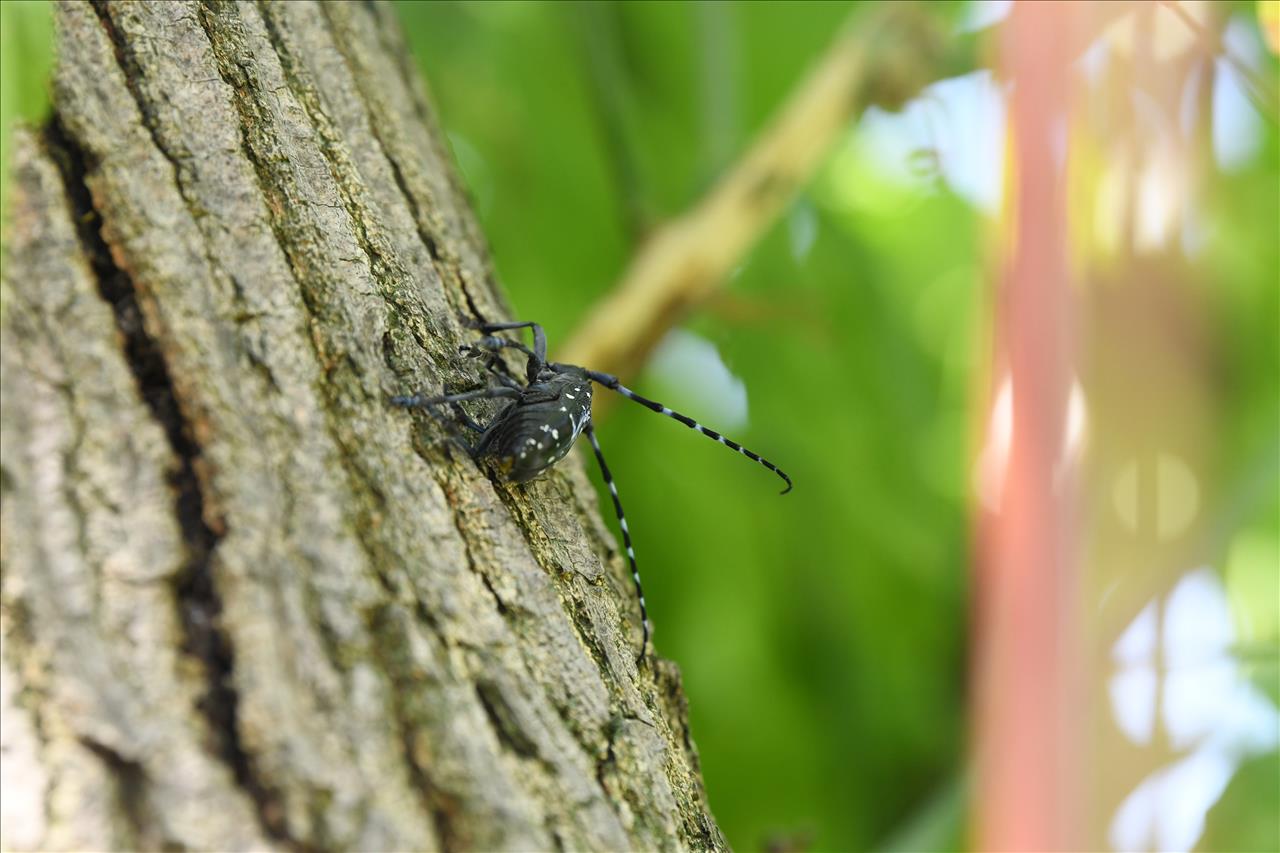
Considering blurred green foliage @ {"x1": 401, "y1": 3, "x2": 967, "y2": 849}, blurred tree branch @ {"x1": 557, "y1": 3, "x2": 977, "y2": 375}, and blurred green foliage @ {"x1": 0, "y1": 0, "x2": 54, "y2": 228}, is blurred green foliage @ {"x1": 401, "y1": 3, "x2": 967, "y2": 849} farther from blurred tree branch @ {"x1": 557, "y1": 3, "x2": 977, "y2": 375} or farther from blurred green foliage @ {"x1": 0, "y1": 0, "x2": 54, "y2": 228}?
blurred green foliage @ {"x1": 0, "y1": 0, "x2": 54, "y2": 228}

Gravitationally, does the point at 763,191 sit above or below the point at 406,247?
above

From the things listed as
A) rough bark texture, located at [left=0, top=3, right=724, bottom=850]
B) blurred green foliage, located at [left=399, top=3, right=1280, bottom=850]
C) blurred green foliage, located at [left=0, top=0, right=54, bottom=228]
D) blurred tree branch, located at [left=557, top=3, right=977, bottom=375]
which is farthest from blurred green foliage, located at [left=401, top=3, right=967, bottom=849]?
blurred green foliage, located at [left=0, top=0, right=54, bottom=228]

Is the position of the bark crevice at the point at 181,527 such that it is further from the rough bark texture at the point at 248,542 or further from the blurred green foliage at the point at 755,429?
the blurred green foliage at the point at 755,429

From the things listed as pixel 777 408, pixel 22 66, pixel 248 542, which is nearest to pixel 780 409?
pixel 777 408

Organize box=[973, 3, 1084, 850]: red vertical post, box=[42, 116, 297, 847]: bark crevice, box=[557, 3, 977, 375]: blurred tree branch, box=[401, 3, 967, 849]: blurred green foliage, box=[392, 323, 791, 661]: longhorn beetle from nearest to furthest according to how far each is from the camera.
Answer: box=[42, 116, 297, 847]: bark crevice < box=[392, 323, 791, 661]: longhorn beetle < box=[973, 3, 1084, 850]: red vertical post < box=[557, 3, 977, 375]: blurred tree branch < box=[401, 3, 967, 849]: blurred green foliage

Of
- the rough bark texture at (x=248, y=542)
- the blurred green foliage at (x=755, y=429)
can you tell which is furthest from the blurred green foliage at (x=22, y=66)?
the blurred green foliage at (x=755, y=429)

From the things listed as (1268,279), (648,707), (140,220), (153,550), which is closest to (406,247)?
(140,220)

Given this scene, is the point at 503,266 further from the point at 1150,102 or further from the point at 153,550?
the point at 153,550
